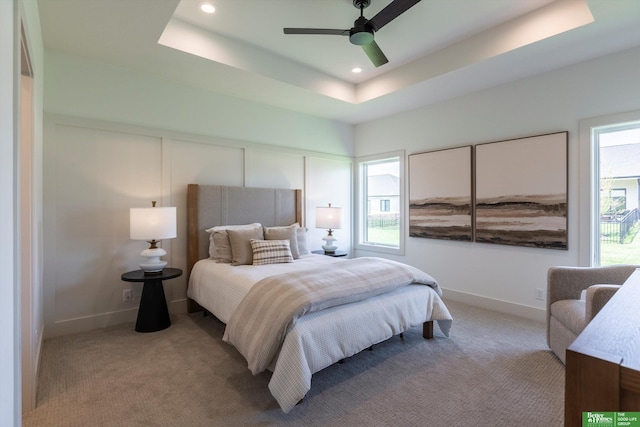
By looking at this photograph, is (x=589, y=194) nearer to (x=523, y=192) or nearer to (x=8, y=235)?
(x=523, y=192)

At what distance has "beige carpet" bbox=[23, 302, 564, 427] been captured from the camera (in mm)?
1823

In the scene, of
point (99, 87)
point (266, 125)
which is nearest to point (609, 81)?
point (266, 125)

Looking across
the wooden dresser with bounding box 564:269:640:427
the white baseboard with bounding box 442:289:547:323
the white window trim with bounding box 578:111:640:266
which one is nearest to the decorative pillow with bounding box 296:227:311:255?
the white baseboard with bounding box 442:289:547:323

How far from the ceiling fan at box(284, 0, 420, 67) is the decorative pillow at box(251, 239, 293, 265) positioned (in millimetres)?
2058

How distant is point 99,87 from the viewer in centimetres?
312

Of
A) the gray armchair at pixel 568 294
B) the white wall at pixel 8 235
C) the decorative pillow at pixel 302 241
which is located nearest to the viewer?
the white wall at pixel 8 235

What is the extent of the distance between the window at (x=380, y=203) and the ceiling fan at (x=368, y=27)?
241cm

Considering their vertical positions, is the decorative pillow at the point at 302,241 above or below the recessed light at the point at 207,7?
below

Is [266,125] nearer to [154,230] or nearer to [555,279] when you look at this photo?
[154,230]

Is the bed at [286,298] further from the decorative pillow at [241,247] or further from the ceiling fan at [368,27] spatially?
the ceiling fan at [368,27]

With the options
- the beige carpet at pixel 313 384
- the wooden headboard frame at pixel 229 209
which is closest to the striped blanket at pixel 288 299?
the beige carpet at pixel 313 384

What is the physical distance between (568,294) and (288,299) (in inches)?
92.6

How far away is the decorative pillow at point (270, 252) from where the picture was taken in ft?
10.7

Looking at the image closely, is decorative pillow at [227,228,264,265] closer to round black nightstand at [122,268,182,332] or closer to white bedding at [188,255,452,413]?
white bedding at [188,255,452,413]
